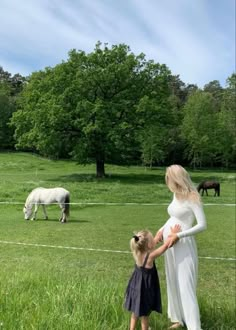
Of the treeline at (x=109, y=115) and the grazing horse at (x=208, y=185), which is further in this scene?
the grazing horse at (x=208, y=185)

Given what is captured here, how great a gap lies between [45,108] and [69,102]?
513 cm

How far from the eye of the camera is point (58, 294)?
15.2ft

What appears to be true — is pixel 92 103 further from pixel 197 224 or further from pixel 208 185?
pixel 197 224

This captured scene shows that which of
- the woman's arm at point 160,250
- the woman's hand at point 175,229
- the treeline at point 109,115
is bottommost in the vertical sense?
the woman's arm at point 160,250

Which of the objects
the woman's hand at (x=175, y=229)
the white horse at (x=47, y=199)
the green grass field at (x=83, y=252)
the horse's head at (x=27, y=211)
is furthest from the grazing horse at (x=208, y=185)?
the woman's hand at (x=175, y=229)

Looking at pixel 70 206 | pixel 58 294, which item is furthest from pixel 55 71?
pixel 58 294

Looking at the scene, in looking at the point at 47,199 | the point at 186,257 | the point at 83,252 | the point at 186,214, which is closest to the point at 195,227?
the point at 186,214

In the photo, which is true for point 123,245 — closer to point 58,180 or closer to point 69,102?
point 58,180

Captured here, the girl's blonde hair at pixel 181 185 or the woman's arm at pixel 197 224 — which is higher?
the girl's blonde hair at pixel 181 185

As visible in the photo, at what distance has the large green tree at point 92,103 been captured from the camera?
16.3m

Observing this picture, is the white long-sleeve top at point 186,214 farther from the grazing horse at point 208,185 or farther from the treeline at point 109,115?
the grazing horse at point 208,185

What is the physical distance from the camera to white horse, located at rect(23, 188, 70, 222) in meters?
9.33

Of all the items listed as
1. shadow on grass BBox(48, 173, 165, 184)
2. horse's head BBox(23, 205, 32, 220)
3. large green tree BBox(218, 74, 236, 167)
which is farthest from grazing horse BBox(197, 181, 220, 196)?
large green tree BBox(218, 74, 236, 167)

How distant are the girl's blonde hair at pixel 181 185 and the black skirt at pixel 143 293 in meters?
0.68
